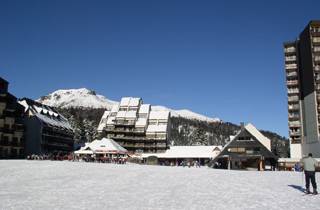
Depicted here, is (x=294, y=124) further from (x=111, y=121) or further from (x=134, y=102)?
(x=111, y=121)

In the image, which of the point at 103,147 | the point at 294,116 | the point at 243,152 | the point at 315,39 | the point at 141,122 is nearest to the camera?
the point at 243,152

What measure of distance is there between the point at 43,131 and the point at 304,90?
2485 inches

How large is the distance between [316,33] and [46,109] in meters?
68.0

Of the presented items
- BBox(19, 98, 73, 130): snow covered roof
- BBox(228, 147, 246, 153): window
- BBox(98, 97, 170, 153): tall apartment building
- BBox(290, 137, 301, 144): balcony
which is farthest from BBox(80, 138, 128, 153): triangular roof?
BBox(290, 137, 301, 144): balcony

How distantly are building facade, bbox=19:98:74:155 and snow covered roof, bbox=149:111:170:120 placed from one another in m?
25.9

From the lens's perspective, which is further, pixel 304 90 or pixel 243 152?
pixel 304 90

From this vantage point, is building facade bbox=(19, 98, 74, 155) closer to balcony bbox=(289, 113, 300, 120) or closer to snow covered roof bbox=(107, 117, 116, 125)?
snow covered roof bbox=(107, 117, 116, 125)

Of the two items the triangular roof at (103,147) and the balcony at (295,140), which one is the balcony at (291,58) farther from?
the triangular roof at (103,147)

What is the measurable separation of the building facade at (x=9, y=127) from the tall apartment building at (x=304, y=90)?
63.4 metres

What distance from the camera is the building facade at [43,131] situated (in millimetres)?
91812

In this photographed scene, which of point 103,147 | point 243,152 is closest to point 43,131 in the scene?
point 103,147

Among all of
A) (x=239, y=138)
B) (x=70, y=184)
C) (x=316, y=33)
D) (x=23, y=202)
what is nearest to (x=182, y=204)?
(x=23, y=202)

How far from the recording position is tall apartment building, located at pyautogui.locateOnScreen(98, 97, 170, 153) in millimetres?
113625

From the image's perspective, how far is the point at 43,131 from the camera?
9319cm
